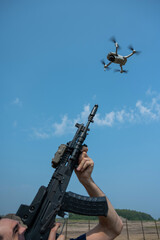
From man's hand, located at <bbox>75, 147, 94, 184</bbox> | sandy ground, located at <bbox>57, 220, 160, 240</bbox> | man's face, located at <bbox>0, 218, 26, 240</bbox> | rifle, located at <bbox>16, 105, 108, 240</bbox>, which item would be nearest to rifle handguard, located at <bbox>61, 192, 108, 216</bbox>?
rifle, located at <bbox>16, 105, 108, 240</bbox>

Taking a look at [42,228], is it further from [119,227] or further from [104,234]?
[119,227]

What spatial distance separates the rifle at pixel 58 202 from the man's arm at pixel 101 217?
0.31ft

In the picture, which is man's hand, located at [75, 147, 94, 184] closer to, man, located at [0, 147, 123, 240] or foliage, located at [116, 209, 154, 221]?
man, located at [0, 147, 123, 240]

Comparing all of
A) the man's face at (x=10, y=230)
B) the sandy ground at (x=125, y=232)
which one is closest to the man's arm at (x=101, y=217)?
the man's face at (x=10, y=230)

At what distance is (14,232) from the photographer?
2.56 meters

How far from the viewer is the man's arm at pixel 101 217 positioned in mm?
3100

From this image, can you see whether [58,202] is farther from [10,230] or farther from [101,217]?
[10,230]

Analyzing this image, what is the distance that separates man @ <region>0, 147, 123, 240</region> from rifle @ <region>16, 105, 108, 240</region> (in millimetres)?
92

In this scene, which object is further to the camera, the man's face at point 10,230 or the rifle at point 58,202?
the rifle at point 58,202

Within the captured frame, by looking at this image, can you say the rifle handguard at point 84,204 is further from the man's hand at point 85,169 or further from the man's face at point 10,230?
the man's face at point 10,230

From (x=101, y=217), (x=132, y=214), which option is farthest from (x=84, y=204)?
(x=132, y=214)

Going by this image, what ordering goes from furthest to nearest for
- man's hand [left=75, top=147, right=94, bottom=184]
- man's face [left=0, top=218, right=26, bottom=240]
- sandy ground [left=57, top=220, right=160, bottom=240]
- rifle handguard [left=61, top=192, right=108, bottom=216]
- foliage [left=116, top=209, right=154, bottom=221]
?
foliage [left=116, top=209, right=154, bottom=221] < sandy ground [left=57, top=220, right=160, bottom=240] < man's hand [left=75, top=147, right=94, bottom=184] < rifle handguard [left=61, top=192, right=108, bottom=216] < man's face [left=0, top=218, right=26, bottom=240]

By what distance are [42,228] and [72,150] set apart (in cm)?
127

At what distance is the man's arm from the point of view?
3100 mm
